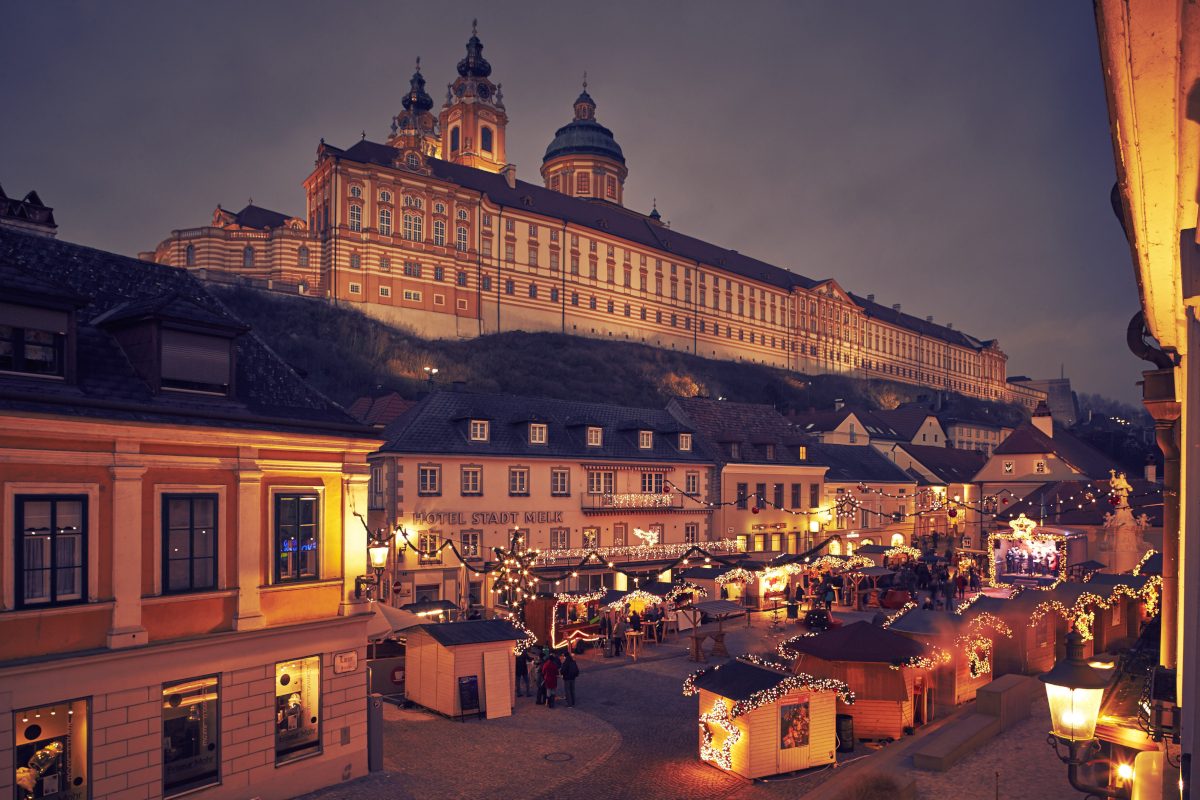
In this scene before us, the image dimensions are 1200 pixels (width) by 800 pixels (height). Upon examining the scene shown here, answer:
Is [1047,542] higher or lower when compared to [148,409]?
lower

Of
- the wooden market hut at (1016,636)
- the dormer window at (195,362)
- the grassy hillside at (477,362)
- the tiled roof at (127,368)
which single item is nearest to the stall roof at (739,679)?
the tiled roof at (127,368)

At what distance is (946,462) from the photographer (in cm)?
7388

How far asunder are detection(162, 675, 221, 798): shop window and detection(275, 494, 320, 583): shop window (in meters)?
2.37

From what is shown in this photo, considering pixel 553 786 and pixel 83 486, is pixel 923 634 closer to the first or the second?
pixel 553 786

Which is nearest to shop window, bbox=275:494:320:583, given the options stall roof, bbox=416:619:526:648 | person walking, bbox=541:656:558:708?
stall roof, bbox=416:619:526:648

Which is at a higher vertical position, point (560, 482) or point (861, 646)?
point (560, 482)

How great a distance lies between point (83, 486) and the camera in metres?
14.1

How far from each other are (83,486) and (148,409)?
61.2 inches

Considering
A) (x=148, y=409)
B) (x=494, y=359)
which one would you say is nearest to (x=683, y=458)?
(x=148, y=409)

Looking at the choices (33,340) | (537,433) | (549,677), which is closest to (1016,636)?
(549,677)

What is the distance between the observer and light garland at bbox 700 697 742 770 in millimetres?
17922

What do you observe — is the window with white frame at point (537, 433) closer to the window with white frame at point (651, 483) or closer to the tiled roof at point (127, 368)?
the window with white frame at point (651, 483)

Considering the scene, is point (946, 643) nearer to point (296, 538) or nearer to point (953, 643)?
point (953, 643)

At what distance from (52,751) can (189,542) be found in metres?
3.71
